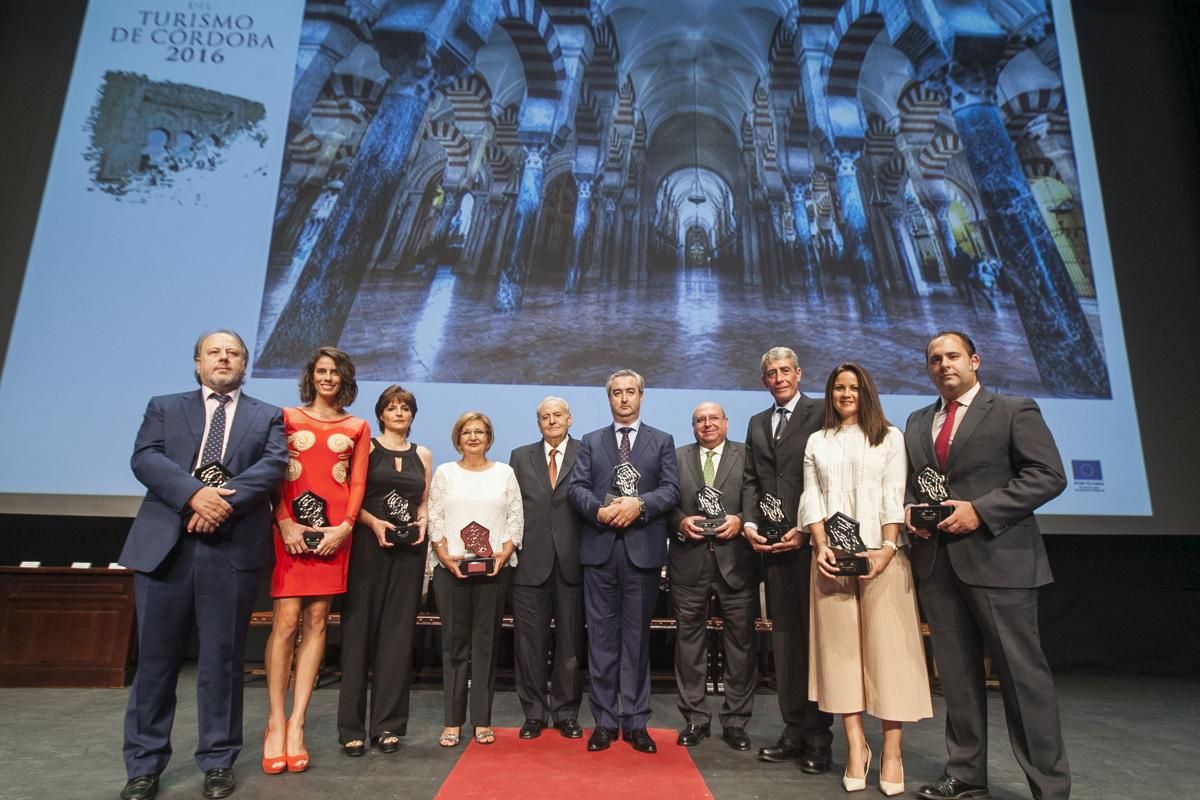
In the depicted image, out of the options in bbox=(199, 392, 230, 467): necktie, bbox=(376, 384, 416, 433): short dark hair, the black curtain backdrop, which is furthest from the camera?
the black curtain backdrop

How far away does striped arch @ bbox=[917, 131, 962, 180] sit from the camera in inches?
185

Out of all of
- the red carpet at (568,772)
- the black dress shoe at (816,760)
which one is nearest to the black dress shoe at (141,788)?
the red carpet at (568,772)

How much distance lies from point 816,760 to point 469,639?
59.5 inches

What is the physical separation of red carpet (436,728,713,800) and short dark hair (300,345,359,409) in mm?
1538

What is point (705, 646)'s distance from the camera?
9.64 ft

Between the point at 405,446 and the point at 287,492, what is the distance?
1.84 feet

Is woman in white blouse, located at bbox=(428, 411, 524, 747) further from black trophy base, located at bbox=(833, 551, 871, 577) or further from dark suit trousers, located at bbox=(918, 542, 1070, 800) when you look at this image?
dark suit trousers, located at bbox=(918, 542, 1070, 800)

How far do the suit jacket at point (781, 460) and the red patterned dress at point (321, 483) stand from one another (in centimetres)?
168

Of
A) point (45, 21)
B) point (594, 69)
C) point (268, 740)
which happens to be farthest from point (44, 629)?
point (594, 69)

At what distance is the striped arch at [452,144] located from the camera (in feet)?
15.0

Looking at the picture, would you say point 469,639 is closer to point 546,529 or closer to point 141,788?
point 546,529

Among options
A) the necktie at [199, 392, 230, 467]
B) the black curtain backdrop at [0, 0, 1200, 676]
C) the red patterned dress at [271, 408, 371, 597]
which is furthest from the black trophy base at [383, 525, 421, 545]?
the black curtain backdrop at [0, 0, 1200, 676]

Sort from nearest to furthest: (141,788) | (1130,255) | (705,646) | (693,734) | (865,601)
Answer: (141,788), (865,601), (693,734), (705,646), (1130,255)

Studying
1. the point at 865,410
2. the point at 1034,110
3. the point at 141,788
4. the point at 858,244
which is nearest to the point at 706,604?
the point at 865,410
